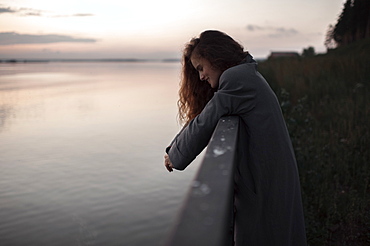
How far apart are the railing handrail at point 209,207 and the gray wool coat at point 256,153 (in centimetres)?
70

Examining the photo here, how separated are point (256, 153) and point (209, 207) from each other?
121cm

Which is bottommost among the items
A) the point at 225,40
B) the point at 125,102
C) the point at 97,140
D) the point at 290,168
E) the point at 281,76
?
the point at 125,102

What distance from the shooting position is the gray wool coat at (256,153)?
6.29 ft

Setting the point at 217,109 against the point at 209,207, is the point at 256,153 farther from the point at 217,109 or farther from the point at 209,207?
the point at 209,207

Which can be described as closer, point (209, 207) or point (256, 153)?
point (209, 207)

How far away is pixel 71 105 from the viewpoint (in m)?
21.4

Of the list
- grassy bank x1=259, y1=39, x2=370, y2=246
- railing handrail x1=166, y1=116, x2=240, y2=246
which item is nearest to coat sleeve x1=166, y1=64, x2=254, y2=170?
railing handrail x1=166, y1=116, x2=240, y2=246

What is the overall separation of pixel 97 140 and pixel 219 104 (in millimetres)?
10822

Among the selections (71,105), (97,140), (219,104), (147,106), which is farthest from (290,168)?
(71,105)

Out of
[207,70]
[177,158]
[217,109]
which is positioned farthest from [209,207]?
[207,70]

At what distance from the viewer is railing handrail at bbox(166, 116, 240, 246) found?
653mm

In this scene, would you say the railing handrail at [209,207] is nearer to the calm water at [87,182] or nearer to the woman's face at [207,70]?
the woman's face at [207,70]

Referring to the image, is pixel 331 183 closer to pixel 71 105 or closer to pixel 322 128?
pixel 322 128

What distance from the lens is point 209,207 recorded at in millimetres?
774
